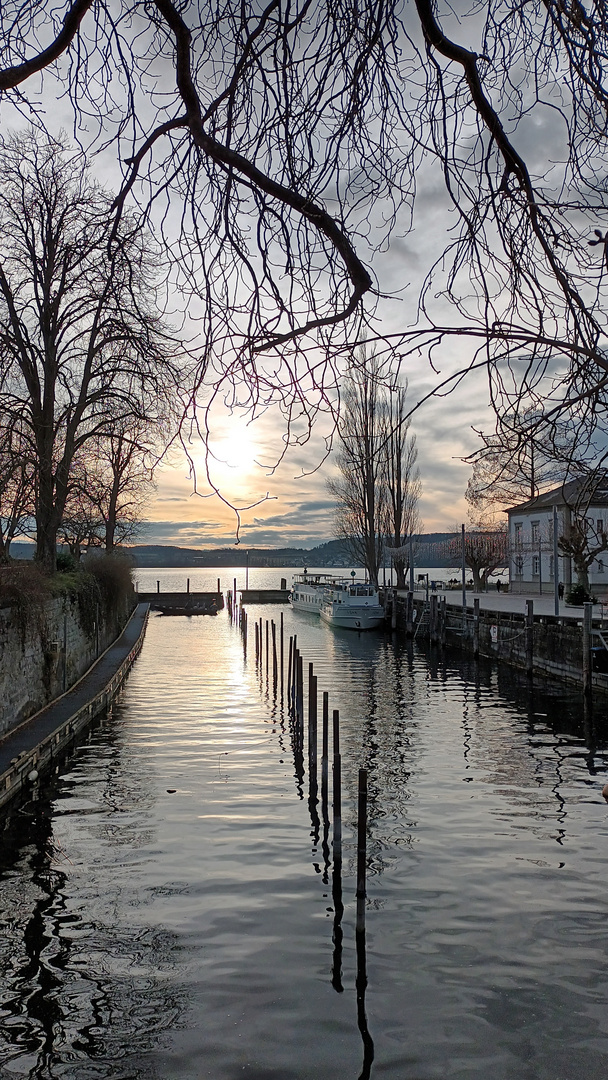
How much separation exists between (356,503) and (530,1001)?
5011cm

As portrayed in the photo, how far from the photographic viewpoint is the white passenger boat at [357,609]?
49.1 m

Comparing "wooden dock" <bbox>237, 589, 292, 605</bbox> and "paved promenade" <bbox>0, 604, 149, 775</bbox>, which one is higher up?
"wooden dock" <bbox>237, 589, 292, 605</bbox>

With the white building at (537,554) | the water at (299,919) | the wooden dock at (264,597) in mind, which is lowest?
the water at (299,919)

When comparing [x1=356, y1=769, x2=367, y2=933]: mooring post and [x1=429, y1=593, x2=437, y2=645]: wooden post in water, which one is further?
→ [x1=429, y1=593, x2=437, y2=645]: wooden post in water

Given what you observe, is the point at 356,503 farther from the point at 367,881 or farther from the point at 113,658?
the point at 367,881

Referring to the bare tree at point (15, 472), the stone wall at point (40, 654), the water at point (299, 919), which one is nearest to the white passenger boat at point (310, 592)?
the bare tree at point (15, 472)

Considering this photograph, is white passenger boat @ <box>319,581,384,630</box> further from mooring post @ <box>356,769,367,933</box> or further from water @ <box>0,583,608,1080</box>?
mooring post @ <box>356,769,367,933</box>

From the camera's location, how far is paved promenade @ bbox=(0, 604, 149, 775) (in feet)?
46.5

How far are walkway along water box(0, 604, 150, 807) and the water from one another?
1.62ft

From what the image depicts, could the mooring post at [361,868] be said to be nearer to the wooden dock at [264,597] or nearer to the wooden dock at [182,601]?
the wooden dock at [182,601]

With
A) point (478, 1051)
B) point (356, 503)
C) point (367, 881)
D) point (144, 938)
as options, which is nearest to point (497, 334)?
point (478, 1051)

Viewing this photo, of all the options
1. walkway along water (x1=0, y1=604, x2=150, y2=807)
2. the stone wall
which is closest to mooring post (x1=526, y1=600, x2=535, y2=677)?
walkway along water (x1=0, y1=604, x2=150, y2=807)

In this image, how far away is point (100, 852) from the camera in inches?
439

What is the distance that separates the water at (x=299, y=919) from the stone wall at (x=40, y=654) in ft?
5.44
